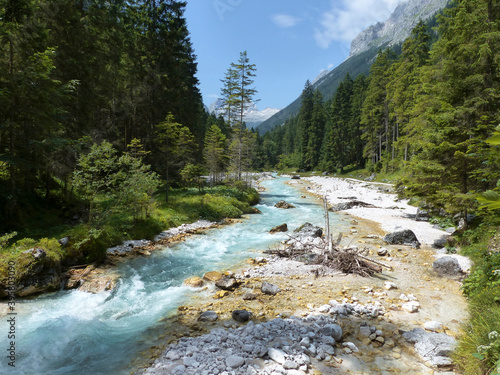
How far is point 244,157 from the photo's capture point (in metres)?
27.2

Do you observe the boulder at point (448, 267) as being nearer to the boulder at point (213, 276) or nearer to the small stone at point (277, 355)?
the small stone at point (277, 355)

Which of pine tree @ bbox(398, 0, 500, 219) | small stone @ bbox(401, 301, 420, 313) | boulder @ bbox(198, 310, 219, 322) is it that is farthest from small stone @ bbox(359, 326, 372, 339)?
pine tree @ bbox(398, 0, 500, 219)

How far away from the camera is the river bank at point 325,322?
15.8 feet

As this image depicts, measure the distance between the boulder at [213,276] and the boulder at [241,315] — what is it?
2.61 meters

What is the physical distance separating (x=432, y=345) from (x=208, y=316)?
213 inches

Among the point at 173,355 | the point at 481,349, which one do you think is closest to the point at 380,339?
the point at 481,349

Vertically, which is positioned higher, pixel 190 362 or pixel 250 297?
pixel 190 362

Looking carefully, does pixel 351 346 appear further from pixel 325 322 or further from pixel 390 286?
pixel 390 286

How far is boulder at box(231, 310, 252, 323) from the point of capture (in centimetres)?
645

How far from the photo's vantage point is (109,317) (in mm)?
6910

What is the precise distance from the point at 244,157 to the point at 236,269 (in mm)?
18381

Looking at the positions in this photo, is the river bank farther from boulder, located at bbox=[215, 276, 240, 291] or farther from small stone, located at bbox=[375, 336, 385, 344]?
boulder, located at bbox=[215, 276, 240, 291]

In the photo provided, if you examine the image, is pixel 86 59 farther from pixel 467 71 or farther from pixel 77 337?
pixel 467 71

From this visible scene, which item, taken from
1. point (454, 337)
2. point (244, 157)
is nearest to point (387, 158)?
point (244, 157)
